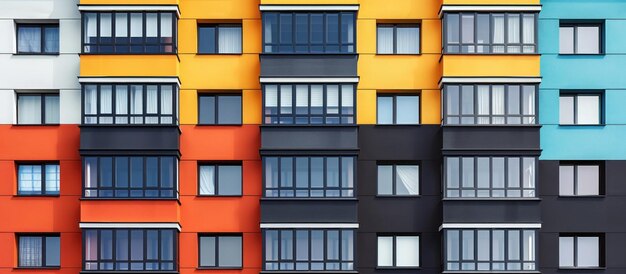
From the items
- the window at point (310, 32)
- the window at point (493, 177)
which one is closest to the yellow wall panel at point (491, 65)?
the window at point (493, 177)

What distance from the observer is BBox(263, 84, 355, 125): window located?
34.6 metres

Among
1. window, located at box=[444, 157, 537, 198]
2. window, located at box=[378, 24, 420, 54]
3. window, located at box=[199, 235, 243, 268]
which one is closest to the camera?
window, located at box=[444, 157, 537, 198]

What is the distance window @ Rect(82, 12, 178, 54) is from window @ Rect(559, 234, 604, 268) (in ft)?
53.4

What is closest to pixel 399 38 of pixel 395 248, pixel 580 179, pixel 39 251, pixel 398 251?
pixel 395 248

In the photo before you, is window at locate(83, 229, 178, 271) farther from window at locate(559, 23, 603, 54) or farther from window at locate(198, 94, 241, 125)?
window at locate(559, 23, 603, 54)

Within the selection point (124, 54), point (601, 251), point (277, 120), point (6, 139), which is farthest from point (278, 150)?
point (601, 251)

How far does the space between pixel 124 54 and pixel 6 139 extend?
551 centimetres

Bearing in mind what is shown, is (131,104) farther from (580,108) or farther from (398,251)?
(580,108)

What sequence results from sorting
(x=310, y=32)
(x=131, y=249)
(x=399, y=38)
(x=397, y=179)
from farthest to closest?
1. (x=399, y=38)
2. (x=397, y=179)
3. (x=310, y=32)
4. (x=131, y=249)

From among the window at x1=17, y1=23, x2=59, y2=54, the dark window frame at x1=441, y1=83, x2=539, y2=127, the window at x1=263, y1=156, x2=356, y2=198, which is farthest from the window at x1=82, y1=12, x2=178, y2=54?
the dark window frame at x1=441, y1=83, x2=539, y2=127

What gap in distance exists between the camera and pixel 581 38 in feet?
117

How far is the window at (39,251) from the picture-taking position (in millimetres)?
34969

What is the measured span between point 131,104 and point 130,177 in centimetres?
270

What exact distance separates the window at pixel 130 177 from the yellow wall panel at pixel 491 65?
10.8m
